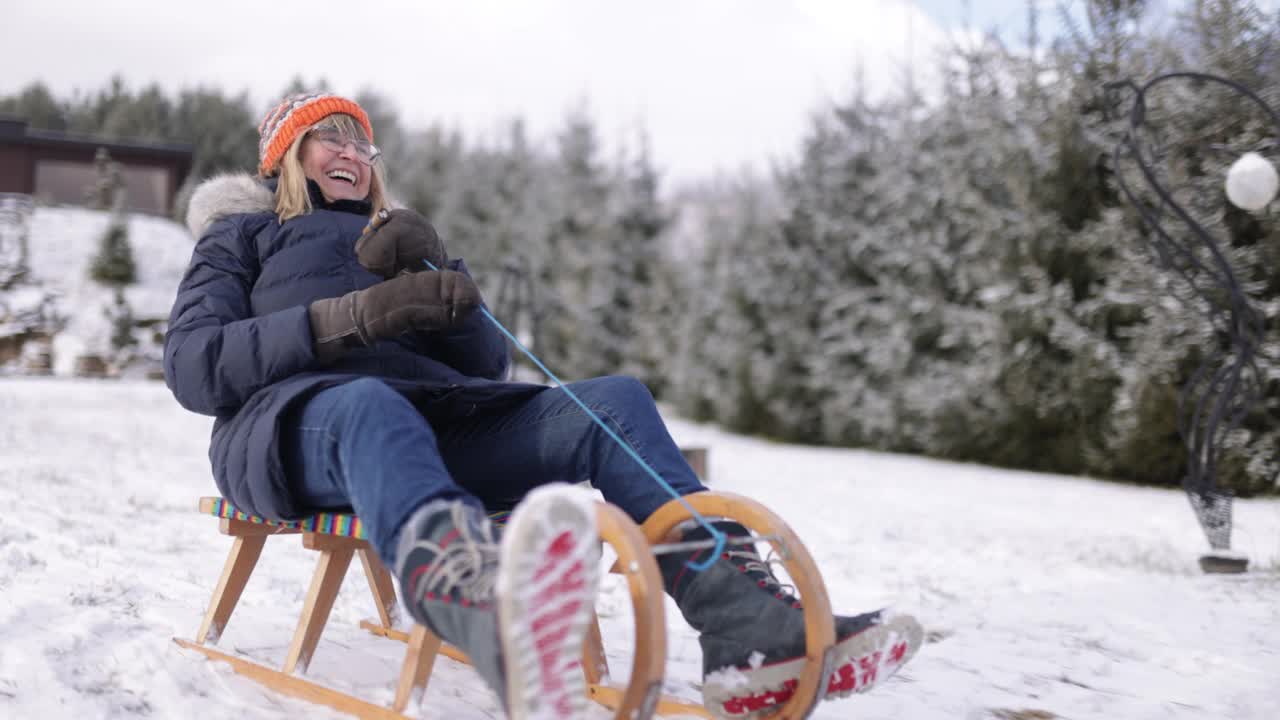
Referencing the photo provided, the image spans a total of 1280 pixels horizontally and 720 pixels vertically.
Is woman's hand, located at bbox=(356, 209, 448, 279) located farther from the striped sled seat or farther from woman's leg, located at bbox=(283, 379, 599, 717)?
the striped sled seat

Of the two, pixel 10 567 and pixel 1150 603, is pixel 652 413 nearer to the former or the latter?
pixel 10 567

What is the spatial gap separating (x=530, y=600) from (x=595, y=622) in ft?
2.82

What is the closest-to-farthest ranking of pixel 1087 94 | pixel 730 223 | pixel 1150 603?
pixel 1150 603, pixel 1087 94, pixel 730 223

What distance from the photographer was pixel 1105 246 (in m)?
7.68

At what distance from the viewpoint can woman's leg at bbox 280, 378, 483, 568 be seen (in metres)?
1.47

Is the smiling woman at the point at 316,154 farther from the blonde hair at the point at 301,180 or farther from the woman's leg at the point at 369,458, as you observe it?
the woman's leg at the point at 369,458

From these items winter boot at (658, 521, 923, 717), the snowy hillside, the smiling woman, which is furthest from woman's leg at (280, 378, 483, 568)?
the snowy hillside

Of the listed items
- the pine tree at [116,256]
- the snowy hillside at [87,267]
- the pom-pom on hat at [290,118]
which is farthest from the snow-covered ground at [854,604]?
the pine tree at [116,256]

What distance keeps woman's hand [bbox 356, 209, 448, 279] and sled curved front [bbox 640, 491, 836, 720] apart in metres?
0.73

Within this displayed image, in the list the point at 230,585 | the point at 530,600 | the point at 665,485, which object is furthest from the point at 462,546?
the point at 230,585

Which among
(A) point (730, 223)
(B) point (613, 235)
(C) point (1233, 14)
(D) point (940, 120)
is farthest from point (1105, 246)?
(B) point (613, 235)

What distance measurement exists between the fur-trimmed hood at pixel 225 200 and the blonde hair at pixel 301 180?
3 cm

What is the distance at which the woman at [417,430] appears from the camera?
4.20 ft

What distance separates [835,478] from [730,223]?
5752mm
